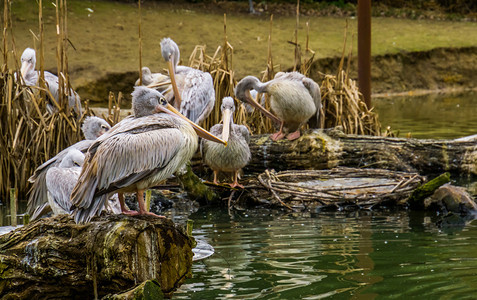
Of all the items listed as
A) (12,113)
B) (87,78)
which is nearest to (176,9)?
(87,78)

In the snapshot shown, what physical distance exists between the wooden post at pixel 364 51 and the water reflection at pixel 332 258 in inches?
129

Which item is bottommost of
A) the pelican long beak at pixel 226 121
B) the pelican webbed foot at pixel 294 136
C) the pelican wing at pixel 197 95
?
the pelican webbed foot at pixel 294 136

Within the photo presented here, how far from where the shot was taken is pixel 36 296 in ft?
12.6

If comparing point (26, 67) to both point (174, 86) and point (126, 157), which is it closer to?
point (174, 86)

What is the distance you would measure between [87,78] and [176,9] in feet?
19.2

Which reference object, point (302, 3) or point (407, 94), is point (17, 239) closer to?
point (407, 94)

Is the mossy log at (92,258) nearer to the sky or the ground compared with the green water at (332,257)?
nearer to the sky

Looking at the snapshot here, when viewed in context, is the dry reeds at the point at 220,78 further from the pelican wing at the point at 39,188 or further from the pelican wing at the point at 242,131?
the pelican wing at the point at 39,188

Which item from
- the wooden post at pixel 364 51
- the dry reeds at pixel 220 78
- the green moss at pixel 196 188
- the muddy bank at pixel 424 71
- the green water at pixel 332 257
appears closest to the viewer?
the green water at pixel 332 257

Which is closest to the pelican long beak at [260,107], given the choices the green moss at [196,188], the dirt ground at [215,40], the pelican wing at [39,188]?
the green moss at [196,188]

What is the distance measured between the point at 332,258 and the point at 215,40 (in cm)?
1245

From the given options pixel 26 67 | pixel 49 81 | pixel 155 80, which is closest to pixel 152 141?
pixel 155 80

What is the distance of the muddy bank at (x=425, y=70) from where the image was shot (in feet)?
57.8

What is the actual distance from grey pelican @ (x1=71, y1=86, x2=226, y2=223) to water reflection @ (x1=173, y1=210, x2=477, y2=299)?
0.70 meters
